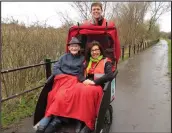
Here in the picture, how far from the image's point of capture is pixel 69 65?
5.01m

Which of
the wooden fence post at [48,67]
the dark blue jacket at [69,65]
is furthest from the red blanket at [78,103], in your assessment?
the wooden fence post at [48,67]

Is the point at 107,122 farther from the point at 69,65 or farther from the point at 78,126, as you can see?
the point at 69,65

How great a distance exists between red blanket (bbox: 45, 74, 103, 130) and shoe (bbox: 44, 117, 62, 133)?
10 centimetres

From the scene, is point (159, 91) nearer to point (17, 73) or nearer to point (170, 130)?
point (170, 130)

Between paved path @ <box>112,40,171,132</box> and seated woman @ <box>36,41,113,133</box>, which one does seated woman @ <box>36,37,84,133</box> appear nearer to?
seated woman @ <box>36,41,113,133</box>

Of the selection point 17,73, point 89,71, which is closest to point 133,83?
point 17,73

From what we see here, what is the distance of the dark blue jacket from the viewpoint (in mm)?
4988

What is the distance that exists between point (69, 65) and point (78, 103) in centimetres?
97

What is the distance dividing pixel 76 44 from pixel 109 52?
0.73 metres

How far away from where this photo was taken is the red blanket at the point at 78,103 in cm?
420

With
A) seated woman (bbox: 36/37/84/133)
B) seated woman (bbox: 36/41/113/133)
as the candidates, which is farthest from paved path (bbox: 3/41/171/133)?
seated woman (bbox: 36/37/84/133)

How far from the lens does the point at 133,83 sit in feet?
32.3

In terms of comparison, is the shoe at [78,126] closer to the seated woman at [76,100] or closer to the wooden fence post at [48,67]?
the seated woman at [76,100]

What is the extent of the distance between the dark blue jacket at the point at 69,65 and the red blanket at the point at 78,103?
0.58 m
